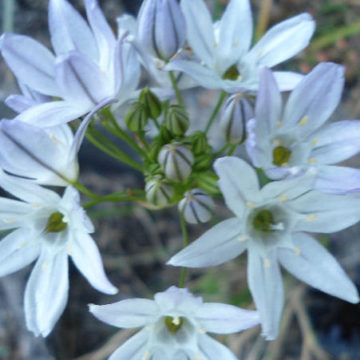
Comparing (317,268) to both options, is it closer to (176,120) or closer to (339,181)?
(339,181)

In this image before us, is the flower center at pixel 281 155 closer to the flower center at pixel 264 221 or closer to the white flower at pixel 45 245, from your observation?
the flower center at pixel 264 221

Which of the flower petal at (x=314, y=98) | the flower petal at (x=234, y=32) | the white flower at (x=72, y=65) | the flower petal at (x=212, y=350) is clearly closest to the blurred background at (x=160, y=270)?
the flower petal at (x=234, y=32)

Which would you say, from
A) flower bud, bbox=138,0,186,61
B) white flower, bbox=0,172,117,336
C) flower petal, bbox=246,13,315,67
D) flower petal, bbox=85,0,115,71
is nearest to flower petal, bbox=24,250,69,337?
white flower, bbox=0,172,117,336

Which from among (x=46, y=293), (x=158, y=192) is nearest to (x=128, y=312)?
(x=46, y=293)

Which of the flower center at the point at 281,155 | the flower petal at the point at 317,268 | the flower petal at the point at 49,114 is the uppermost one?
the flower petal at the point at 49,114

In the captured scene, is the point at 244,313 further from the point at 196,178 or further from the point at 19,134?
the point at 19,134

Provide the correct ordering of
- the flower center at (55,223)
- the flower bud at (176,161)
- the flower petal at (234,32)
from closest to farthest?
1. the flower bud at (176,161)
2. the flower center at (55,223)
3. the flower petal at (234,32)
